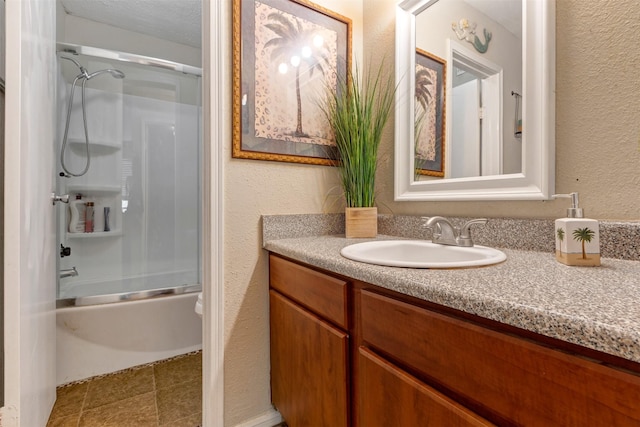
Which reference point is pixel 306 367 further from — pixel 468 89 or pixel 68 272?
pixel 68 272

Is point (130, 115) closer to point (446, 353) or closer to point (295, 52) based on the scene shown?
point (295, 52)

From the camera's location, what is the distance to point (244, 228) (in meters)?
1.17

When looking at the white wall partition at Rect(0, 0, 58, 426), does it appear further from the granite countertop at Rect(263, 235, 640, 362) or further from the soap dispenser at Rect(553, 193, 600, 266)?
the soap dispenser at Rect(553, 193, 600, 266)

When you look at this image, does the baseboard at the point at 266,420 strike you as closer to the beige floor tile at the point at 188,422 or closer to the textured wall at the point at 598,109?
the beige floor tile at the point at 188,422

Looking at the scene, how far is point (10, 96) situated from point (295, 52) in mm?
960

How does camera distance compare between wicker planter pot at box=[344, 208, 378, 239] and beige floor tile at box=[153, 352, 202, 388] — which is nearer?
wicker planter pot at box=[344, 208, 378, 239]

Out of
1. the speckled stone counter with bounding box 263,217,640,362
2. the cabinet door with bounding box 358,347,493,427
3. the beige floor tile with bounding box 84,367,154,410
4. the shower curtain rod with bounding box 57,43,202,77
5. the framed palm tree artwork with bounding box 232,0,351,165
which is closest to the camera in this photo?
the speckled stone counter with bounding box 263,217,640,362

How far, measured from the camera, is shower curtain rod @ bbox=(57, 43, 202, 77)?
188cm

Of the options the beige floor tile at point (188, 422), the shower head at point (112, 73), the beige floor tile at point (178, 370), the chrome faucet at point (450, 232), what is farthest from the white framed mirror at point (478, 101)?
the shower head at point (112, 73)

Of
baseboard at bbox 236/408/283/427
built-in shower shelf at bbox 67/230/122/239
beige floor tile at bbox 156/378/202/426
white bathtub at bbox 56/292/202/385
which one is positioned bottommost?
beige floor tile at bbox 156/378/202/426

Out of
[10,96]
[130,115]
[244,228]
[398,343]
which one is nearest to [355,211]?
[244,228]

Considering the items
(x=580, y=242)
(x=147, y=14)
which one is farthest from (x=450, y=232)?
(x=147, y=14)

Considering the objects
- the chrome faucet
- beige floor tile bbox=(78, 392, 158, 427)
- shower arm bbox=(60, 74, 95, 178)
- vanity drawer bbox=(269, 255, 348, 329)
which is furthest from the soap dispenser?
shower arm bbox=(60, 74, 95, 178)

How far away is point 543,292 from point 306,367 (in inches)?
28.2
